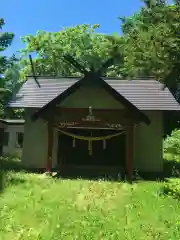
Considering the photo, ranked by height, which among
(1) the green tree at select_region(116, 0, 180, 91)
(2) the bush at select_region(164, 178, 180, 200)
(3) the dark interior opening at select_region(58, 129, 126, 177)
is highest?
(1) the green tree at select_region(116, 0, 180, 91)

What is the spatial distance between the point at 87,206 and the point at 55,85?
10580mm

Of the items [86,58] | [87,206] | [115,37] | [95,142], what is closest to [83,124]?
[95,142]

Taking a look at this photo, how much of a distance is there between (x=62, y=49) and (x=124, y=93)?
24458 millimetres

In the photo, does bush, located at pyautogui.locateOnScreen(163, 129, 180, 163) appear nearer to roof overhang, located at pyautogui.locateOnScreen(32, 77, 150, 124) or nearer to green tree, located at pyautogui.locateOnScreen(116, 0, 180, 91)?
green tree, located at pyautogui.locateOnScreen(116, 0, 180, 91)

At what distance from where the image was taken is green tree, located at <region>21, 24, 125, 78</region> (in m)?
41.0

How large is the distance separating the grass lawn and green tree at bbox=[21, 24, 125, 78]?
29.5 metres

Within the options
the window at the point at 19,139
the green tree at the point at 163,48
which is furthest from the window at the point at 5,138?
the green tree at the point at 163,48

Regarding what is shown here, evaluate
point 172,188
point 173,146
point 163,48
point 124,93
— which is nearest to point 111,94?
point 163,48

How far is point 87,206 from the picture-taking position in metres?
10.4

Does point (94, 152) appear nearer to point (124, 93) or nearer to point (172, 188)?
point (124, 93)

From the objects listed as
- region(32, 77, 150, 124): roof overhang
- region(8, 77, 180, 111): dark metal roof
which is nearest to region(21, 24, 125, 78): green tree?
region(8, 77, 180, 111): dark metal roof

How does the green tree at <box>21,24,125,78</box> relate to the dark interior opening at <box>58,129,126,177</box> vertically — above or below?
above

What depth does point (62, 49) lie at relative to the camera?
135ft

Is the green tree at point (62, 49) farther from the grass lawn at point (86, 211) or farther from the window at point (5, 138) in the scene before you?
the grass lawn at point (86, 211)
